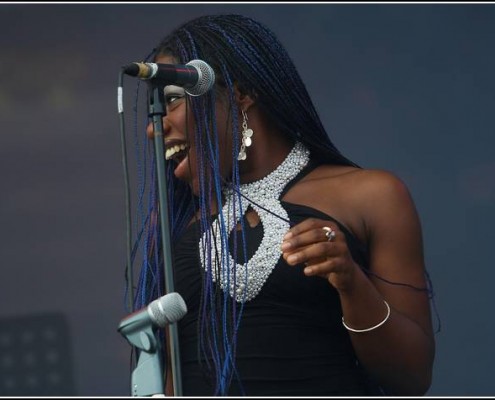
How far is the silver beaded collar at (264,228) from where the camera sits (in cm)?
258

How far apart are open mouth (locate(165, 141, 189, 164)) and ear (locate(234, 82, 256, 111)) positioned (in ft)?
0.60

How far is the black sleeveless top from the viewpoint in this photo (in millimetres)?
2543

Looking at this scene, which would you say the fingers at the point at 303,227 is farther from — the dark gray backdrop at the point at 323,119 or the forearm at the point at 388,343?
the dark gray backdrop at the point at 323,119

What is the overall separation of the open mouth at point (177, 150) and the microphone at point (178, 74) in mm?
396

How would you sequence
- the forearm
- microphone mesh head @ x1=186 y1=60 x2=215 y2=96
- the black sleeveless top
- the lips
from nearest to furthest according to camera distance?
microphone mesh head @ x1=186 y1=60 x2=215 y2=96 → the forearm → the black sleeveless top → the lips

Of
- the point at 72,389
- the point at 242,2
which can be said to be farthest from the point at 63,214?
the point at 242,2

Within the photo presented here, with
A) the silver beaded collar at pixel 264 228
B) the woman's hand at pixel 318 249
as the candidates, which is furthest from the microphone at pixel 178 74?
the silver beaded collar at pixel 264 228

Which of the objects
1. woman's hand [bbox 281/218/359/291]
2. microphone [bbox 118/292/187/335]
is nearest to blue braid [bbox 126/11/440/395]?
woman's hand [bbox 281/218/359/291]

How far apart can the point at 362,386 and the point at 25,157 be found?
1909 millimetres

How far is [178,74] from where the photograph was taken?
221 cm

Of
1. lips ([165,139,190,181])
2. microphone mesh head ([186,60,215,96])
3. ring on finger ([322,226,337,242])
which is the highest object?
microphone mesh head ([186,60,215,96])

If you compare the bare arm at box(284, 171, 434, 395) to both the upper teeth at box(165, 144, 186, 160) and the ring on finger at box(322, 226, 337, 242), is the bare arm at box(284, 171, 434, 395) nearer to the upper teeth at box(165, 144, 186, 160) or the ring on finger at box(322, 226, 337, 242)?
the ring on finger at box(322, 226, 337, 242)

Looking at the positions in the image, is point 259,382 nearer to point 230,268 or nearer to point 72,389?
point 230,268

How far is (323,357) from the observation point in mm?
2562
